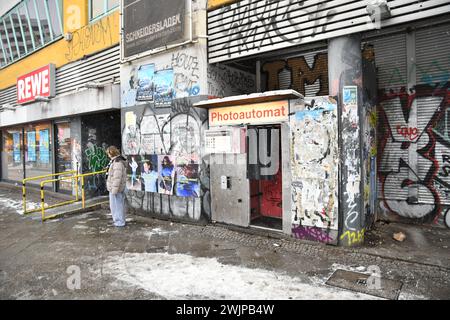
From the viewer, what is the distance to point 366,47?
22.5 feet

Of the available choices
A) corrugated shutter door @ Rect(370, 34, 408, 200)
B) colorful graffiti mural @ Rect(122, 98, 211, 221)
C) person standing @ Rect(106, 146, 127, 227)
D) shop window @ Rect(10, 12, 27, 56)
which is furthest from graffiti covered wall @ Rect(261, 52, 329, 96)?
shop window @ Rect(10, 12, 27, 56)

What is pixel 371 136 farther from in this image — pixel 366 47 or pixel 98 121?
pixel 98 121

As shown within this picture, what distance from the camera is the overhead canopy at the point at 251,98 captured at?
535cm

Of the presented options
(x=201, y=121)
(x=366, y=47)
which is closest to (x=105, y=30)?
(x=201, y=121)

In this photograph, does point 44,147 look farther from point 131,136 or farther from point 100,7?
point 131,136

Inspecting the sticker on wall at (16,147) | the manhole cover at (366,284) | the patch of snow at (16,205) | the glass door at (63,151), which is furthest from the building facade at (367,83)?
the sticker on wall at (16,147)

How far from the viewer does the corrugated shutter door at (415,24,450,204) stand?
6.03 meters

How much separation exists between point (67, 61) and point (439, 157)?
11290mm

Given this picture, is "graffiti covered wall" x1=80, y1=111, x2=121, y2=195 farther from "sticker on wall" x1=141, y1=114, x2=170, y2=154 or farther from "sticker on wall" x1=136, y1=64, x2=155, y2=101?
"sticker on wall" x1=141, y1=114, x2=170, y2=154

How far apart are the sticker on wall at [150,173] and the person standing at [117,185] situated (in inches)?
32.7

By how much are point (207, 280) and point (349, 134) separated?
3247 mm

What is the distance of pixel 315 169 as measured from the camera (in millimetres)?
5406

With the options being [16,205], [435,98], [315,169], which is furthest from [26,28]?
[435,98]

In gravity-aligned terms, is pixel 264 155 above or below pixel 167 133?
below
